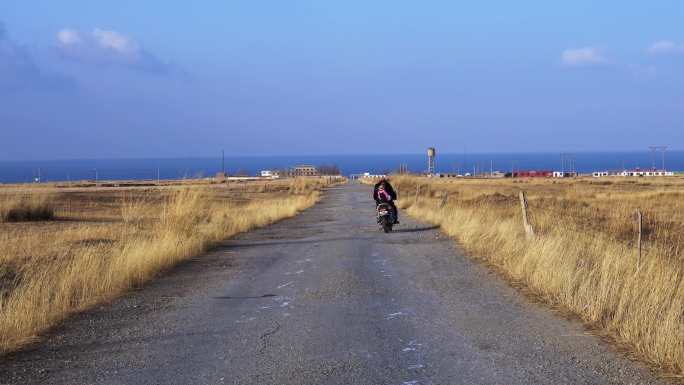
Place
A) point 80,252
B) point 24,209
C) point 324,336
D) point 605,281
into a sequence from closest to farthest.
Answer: point 324,336, point 605,281, point 80,252, point 24,209

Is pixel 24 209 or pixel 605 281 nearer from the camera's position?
pixel 605 281

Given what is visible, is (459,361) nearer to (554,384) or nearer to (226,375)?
(554,384)

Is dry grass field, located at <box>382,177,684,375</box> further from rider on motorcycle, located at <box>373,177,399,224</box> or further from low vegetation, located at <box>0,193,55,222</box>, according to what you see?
low vegetation, located at <box>0,193,55,222</box>

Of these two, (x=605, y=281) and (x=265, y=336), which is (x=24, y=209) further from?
(x=605, y=281)

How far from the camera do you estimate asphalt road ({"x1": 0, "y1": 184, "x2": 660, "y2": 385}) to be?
655 cm

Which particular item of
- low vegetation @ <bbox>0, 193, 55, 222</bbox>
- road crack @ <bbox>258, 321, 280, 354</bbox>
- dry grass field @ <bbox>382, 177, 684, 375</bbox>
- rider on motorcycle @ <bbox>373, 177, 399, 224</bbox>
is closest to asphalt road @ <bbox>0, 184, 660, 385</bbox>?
road crack @ <bbox>258, 321, 280, 354</bbox>

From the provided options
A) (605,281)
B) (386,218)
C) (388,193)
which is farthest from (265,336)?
(388,193)

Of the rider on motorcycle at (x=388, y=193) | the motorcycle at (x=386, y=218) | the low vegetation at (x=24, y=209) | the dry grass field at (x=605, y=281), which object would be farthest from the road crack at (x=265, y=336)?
the low vegetation at (x=24, y=209)

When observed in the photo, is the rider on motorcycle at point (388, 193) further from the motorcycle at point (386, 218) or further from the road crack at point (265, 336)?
the road crack at point (265, 336)

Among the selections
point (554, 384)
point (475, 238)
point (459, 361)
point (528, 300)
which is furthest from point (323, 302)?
point (475, 238)

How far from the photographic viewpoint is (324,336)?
802cm

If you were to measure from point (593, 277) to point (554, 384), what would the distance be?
4.59 metres

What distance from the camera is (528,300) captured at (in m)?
10.3

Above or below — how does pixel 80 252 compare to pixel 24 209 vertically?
below
